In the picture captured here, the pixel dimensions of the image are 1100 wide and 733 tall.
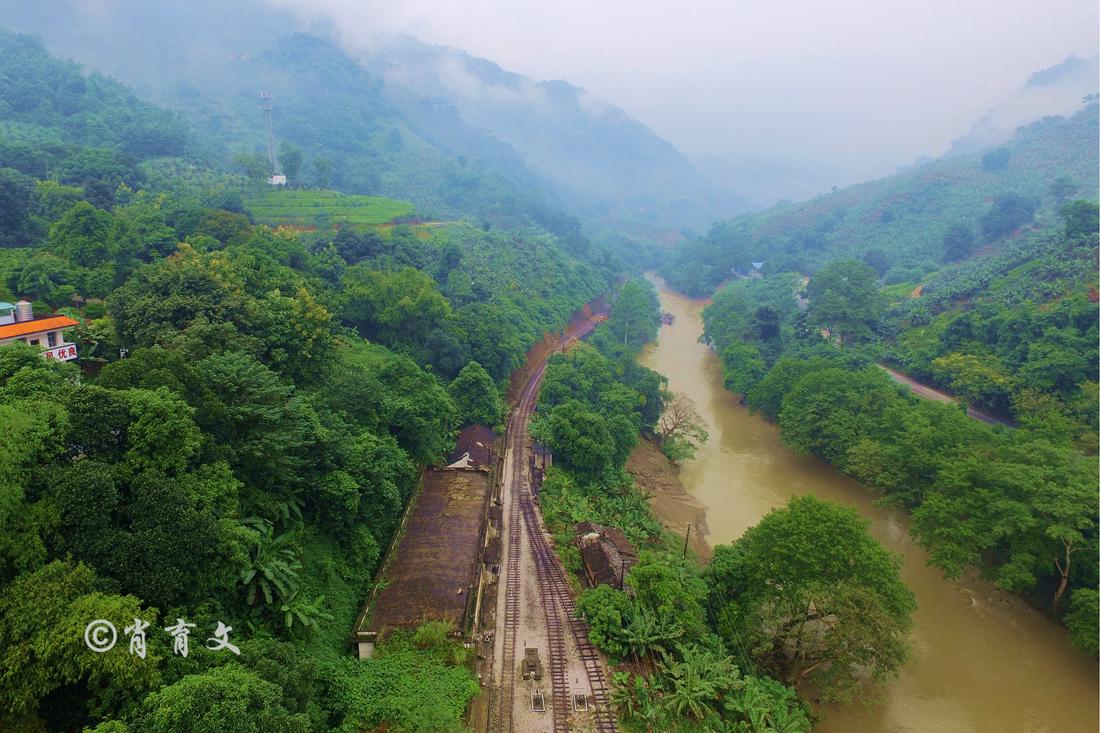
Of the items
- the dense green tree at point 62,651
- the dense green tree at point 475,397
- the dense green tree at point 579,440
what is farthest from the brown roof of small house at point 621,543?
the dense green tree at point 62,651

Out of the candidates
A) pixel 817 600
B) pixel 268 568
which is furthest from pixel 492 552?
pixel 817 600

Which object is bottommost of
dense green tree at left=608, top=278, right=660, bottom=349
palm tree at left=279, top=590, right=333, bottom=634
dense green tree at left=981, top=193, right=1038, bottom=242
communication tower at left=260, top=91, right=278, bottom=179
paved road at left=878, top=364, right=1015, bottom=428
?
palm tree at left=279, top=590, right=333, bottom=634

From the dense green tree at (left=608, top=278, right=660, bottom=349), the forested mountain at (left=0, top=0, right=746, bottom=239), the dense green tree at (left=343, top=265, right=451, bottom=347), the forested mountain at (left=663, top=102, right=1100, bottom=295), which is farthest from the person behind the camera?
the forested mountain at (left=0, top=0, right=746, bottom=239)

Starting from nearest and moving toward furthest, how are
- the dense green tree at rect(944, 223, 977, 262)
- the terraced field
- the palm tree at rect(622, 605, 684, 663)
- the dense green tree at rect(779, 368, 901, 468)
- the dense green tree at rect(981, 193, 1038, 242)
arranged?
the palm tree at rect(622, 605, 684, 663) < the dense green tree at rect(779, 368, 901, 468) < the terraced field < the dense green tree at rect(981, 193, 1038, 242) < the dense green tree at rect(944, 223, 977, 262)

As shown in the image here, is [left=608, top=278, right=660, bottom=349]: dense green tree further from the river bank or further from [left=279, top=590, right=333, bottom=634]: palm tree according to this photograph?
[left=279, top=590, right=333, bottom=634]: palm tree

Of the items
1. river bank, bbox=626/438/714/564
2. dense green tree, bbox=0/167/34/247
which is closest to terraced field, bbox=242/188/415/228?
dense green tree, bbox=0/167/34/247

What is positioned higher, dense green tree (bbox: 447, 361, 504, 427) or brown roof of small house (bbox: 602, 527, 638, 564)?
dense green tree (bbox: 447, 361, 504, 427)
